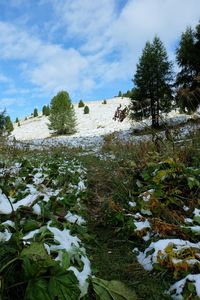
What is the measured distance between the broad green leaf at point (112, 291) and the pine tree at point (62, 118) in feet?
139

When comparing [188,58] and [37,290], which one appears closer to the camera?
[37,290]

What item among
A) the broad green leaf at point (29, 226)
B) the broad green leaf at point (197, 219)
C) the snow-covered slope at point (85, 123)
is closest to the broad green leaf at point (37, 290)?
the broad green leaf at point (29, 226)

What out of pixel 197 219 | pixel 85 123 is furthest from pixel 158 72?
pixel 197 219

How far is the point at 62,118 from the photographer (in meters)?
45.1

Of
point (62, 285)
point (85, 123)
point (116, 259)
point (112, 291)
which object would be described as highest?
point (85, 123)

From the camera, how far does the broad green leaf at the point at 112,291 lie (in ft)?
9.06

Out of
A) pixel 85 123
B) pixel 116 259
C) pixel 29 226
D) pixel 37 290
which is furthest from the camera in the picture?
pixel 85 123

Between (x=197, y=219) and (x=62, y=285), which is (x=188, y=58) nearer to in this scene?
(x=197, y=219)

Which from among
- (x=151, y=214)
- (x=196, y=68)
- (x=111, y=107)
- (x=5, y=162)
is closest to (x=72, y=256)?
(x=151, y=214)

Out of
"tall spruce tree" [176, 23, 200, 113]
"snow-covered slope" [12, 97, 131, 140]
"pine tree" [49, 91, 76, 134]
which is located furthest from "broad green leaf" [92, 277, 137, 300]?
"pine tree" [49, 91, 76, 134]

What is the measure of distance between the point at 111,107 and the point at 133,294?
5838 cm

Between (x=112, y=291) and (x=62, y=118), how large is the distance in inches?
1690

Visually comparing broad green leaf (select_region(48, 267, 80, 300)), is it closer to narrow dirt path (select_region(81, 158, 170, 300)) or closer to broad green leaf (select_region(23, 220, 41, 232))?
narrow dirt path (select_region(81, 158, 170, 300))

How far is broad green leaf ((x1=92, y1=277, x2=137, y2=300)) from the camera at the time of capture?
276 cm
